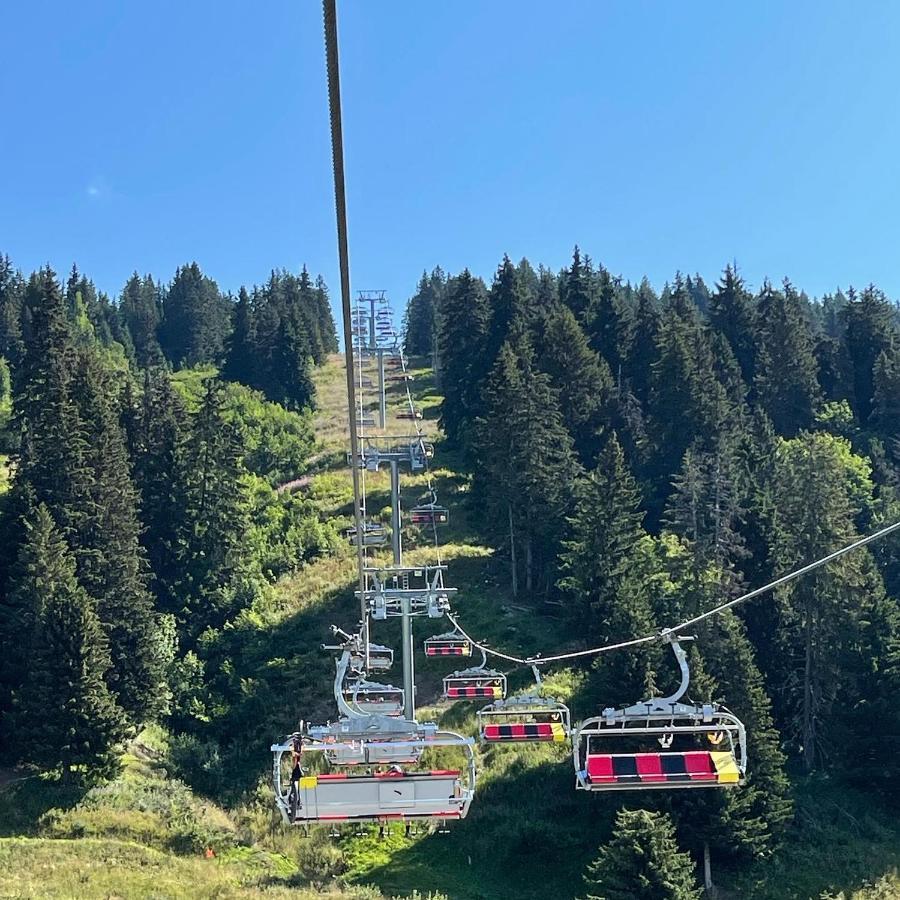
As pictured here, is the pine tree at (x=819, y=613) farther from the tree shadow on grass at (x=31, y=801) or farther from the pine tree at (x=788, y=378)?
the tree shadow on grass at (x=31, y=801)

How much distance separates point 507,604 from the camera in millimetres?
47719

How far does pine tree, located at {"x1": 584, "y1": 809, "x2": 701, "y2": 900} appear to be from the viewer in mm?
26859

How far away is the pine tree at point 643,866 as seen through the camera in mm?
26859

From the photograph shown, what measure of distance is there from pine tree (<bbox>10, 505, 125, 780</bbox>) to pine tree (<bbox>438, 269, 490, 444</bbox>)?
3354 centimetres

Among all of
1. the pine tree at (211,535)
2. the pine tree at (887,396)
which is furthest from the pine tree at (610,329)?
the pine tree at (211,535)

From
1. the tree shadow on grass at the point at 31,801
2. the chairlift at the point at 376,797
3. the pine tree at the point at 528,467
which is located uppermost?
the pine tree at the point at 528,467

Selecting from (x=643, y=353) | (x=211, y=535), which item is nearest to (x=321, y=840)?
(x=211, y=535)

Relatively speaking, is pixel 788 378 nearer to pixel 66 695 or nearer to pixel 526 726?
pixel 66 695

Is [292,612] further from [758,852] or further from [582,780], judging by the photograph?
[582,780]

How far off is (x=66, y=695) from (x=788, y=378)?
54.1 meters

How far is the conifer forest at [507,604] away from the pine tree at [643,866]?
0.34ft

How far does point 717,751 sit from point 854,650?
28.0 meters

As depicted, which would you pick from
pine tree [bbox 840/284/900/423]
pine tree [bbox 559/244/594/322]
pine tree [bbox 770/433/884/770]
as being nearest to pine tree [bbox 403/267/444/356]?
pine tree [bbox 559/244/594/322]

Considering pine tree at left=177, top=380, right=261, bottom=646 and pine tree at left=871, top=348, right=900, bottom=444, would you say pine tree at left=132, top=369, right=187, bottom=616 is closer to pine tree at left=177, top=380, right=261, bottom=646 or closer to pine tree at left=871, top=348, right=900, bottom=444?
pine tree at left=177, top=380, right=261, bottom=646
